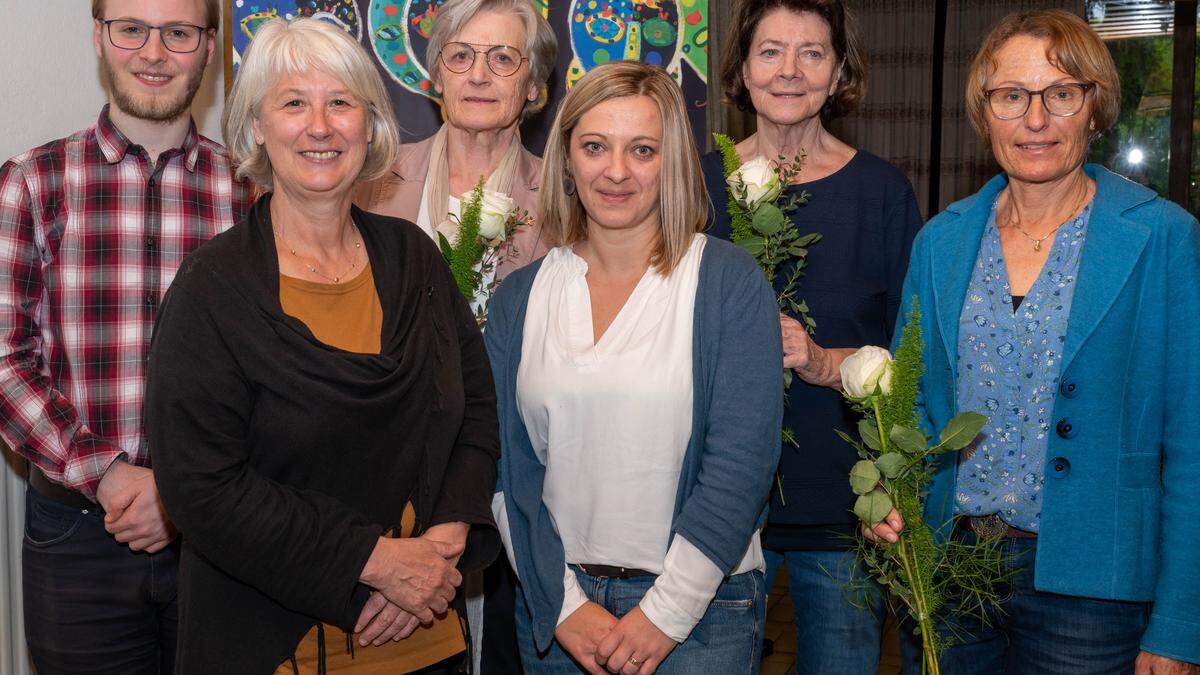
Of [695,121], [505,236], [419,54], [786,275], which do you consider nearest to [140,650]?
[505,236]

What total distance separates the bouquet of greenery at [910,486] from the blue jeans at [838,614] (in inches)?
6.8

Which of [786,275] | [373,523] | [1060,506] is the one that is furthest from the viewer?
[786,275]

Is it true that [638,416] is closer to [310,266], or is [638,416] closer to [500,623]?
[310,266]

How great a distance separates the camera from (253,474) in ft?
5.73

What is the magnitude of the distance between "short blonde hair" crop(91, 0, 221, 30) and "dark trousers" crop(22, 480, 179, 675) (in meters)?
1.10

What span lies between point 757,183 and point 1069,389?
29.4 inches

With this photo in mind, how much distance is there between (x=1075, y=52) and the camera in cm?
204

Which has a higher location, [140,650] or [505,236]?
[505,236]

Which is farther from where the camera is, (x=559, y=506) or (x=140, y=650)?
(x=140, y=650)

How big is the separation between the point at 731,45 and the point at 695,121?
66 centimetres

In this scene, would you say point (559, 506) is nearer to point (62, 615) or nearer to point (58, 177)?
point (62, 615)

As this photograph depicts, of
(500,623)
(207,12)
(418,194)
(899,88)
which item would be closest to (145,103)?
(207,12)

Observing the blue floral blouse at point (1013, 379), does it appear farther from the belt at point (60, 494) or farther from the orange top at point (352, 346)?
the belt at point (60, 494)

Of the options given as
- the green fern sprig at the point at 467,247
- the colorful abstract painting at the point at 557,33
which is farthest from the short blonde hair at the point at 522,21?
the green fern sprig at the point at 467,247
